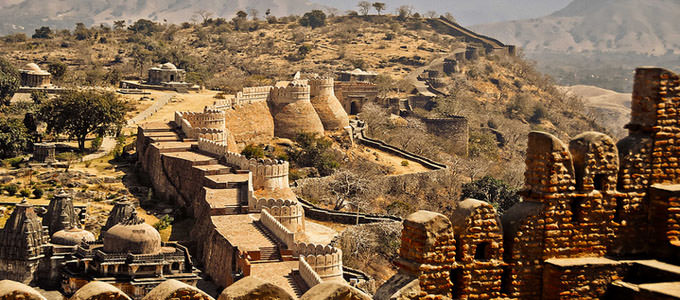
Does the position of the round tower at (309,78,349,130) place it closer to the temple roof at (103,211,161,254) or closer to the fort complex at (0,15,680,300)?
the fort complex at (0,15,680,300)

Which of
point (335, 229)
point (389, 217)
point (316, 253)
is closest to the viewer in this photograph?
point (316, 253)

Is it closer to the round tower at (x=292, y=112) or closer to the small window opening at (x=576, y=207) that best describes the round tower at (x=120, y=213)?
the round tower at (x=292, y=112)

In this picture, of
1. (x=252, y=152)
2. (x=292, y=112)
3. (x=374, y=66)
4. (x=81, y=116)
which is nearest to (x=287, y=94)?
(x=292, y=112)

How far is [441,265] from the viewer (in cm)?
1144

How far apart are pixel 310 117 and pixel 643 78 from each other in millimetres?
52994

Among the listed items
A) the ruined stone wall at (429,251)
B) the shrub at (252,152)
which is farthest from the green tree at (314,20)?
the ruined stone wall at (429,251)

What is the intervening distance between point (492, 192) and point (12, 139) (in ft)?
93.3

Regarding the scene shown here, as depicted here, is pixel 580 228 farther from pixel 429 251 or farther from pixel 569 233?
pixel 429 251

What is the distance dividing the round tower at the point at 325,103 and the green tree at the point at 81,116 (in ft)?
44.9

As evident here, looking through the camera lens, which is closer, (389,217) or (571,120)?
(389,217)

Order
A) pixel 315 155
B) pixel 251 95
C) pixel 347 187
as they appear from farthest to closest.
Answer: pixel 251 95 → pixel 315 155 → pixel 347 187

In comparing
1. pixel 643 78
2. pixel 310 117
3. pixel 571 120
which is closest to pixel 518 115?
pixel 571 120

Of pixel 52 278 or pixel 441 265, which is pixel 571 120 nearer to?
pixel 52 278

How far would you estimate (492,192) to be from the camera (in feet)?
197
